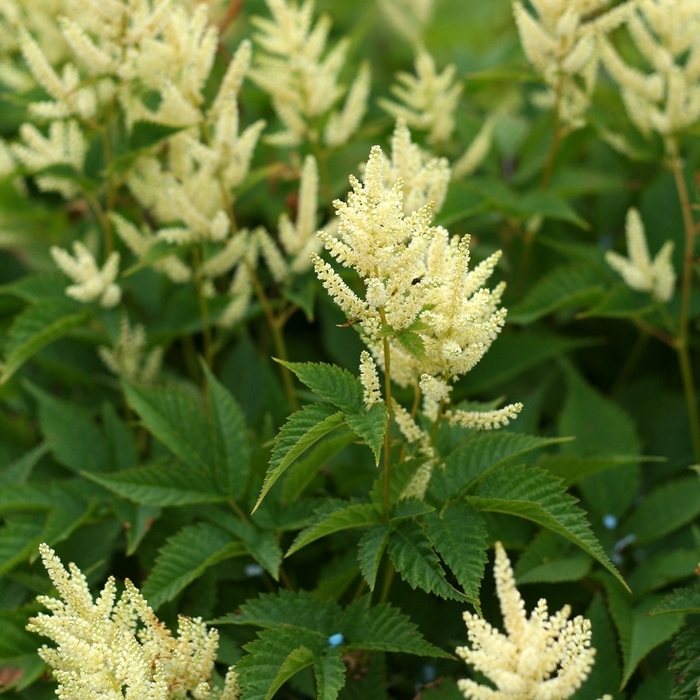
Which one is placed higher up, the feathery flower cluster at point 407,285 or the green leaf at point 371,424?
the feathery flower cluster at point 407,285

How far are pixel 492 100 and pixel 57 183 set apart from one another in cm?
270

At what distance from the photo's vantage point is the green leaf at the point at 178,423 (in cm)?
251

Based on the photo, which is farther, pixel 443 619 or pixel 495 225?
pixel 495 225

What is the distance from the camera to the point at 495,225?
3869 mm

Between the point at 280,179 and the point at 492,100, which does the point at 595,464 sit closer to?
the point at 280,179

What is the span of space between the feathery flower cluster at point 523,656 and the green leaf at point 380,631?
0.30m

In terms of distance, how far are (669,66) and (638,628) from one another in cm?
207

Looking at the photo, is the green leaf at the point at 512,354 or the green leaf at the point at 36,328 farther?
the green leaf at the point at 512,354

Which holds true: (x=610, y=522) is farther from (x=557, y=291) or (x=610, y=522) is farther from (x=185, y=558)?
(x=185, y=558)

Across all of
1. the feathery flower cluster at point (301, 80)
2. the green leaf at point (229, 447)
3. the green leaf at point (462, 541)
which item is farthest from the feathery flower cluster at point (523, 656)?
the feathery flower cluster at point (301, 80)

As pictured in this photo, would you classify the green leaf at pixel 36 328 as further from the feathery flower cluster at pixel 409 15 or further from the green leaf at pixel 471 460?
the feathery flower cluster at pixel 409 15

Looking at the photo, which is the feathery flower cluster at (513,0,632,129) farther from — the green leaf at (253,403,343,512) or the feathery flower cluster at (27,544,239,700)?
the feathery flower cluster at (27,544,239,700)

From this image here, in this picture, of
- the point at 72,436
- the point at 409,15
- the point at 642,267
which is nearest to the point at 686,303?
the point at 642,267

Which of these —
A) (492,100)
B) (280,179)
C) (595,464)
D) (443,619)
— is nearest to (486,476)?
(595,464)
